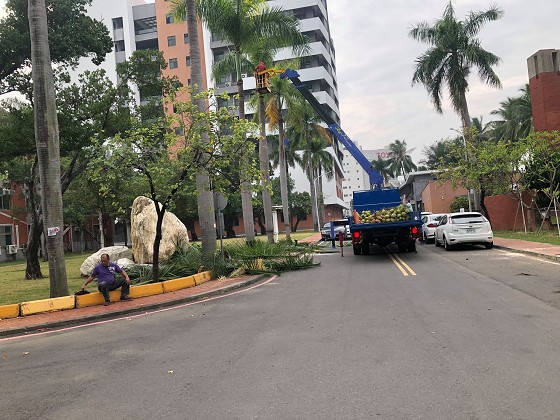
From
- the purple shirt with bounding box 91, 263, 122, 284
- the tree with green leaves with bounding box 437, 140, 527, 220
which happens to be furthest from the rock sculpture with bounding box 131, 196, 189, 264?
the tree with green leaves with bounding box 437, 140, 527, 220

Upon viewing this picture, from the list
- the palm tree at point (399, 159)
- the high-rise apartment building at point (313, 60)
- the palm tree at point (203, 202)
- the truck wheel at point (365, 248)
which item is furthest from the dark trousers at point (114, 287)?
the palm tree at point (399, 159)

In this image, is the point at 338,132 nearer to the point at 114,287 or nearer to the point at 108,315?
the point at 114,287

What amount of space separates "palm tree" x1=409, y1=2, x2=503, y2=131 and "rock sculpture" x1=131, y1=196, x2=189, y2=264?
72.7ft

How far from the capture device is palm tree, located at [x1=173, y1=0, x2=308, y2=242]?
2153cm

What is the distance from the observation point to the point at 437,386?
15.5ft

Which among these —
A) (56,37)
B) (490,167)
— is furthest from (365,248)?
(56,37)

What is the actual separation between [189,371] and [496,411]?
129 inches

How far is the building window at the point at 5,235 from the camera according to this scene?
153ft

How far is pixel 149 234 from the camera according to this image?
18453mm

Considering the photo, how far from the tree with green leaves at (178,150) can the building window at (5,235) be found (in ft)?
133

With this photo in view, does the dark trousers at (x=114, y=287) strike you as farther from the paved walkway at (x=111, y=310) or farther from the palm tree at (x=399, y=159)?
the palm tree at (x=399, y=159)

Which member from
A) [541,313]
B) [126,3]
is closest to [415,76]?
[541,313]

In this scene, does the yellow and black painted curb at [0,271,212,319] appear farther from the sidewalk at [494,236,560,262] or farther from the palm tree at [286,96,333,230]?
the palm tree at [286,96,333,230]

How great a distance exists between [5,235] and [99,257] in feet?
115
